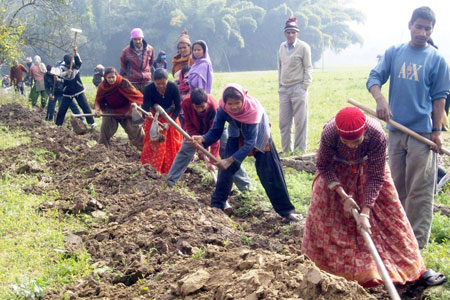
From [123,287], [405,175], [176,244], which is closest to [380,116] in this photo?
[405,175]

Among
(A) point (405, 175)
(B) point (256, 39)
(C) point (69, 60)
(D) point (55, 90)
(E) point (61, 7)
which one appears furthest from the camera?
(B) point (256, 39)

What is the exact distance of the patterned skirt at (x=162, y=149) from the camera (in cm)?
734

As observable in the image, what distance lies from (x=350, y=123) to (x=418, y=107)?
1421 mm

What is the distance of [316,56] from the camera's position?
55.3 metres

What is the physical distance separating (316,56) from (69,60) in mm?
45995

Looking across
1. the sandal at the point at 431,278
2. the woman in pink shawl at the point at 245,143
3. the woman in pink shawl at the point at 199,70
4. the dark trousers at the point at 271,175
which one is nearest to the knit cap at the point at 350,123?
the sandal at the point at 431,278

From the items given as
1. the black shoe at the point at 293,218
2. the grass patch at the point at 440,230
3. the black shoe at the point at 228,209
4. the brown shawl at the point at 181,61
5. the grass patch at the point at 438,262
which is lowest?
the black shoe at the point at 228,209

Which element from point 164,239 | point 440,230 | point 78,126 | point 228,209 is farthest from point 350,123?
point 78,126

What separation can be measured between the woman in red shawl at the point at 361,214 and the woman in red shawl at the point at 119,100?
4.50m

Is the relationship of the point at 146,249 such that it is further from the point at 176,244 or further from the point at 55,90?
the point at 55,90

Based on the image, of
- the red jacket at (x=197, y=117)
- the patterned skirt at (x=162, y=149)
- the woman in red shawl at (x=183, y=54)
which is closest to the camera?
the red jacket at (x=197, y=117)

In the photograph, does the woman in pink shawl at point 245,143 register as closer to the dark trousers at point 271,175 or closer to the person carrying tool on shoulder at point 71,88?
the dark trousers at point 271,175

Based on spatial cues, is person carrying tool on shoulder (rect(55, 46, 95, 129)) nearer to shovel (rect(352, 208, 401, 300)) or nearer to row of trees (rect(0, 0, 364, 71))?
shovel (rect(352, 208, 401, 300))

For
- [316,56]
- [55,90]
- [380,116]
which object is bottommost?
[316,56]
